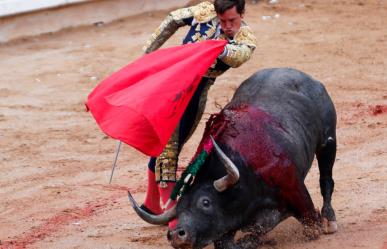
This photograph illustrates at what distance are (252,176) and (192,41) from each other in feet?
2.74

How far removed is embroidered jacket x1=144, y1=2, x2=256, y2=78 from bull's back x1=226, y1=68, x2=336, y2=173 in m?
0.24

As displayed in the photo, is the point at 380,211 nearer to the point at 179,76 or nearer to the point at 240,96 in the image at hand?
the point at 240,96

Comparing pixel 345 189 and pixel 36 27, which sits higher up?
pixel 345 189

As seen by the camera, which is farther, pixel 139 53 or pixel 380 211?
pixel 139 53

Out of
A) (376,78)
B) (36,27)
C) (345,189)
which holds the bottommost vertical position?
(36,27)

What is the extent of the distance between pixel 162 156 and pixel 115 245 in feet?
1.72

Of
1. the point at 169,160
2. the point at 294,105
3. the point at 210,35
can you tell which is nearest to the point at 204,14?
the point at 210,35

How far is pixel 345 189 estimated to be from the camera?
6.60 m

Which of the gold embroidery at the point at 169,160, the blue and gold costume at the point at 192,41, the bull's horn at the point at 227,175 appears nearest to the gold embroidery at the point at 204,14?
the blue and gold costume at the point at 192,41

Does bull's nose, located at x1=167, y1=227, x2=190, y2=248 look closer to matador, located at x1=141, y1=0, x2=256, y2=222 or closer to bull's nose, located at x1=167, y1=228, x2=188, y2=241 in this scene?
bull's nose, located at x1=167, y1=228, x2=188, y2=241

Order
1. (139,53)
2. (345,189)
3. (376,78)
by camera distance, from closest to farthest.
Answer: (345,189)
(376,78)
(139,53)

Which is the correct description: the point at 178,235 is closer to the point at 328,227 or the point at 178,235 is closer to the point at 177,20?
the point at 328,227

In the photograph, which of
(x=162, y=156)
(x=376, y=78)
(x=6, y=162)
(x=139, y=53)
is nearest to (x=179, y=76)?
(x=162, y=156)

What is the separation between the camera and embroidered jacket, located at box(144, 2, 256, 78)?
5.54 m
